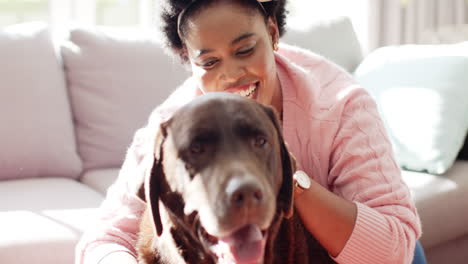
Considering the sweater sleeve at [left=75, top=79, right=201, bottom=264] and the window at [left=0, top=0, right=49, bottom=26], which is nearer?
the sweater sleeve at [left=75, top=79, right=201, bottom=264]

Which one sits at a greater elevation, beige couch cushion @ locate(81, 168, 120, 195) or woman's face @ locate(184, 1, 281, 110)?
woman's face @ locate(184, 1, 281, 110)

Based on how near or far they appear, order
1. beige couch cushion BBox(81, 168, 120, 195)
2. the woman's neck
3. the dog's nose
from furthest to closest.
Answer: beige couch cushion BBox(81, 168, 120, 195) < the woman's neck < the dog's nose

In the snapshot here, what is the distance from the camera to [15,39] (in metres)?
2.84

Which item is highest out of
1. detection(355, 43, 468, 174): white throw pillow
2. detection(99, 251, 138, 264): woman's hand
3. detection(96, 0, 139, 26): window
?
detection(99, 251, 138, 264): woman's hand

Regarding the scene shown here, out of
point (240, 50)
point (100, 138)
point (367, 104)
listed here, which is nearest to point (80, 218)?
point (100, 138)

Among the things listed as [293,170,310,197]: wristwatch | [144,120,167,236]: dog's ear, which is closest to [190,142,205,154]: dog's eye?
[144,120,167,236]: dog's ear

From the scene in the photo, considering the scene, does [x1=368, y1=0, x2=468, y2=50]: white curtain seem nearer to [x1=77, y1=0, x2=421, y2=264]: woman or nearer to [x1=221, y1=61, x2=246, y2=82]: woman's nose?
[x1=77, y1=0, x2=421, y2=264]: woman

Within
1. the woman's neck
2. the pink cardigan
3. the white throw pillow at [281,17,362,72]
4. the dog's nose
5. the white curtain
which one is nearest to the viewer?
the dog's nose

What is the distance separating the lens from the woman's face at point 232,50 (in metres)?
1.61

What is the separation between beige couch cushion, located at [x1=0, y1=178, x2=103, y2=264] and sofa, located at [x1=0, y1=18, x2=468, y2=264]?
0.04ft

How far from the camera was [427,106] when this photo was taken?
2.76 metres

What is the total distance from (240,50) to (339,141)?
14.9 inches

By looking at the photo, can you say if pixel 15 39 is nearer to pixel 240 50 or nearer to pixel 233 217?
pixel 240 50

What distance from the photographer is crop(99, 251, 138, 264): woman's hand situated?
61.2 inches
